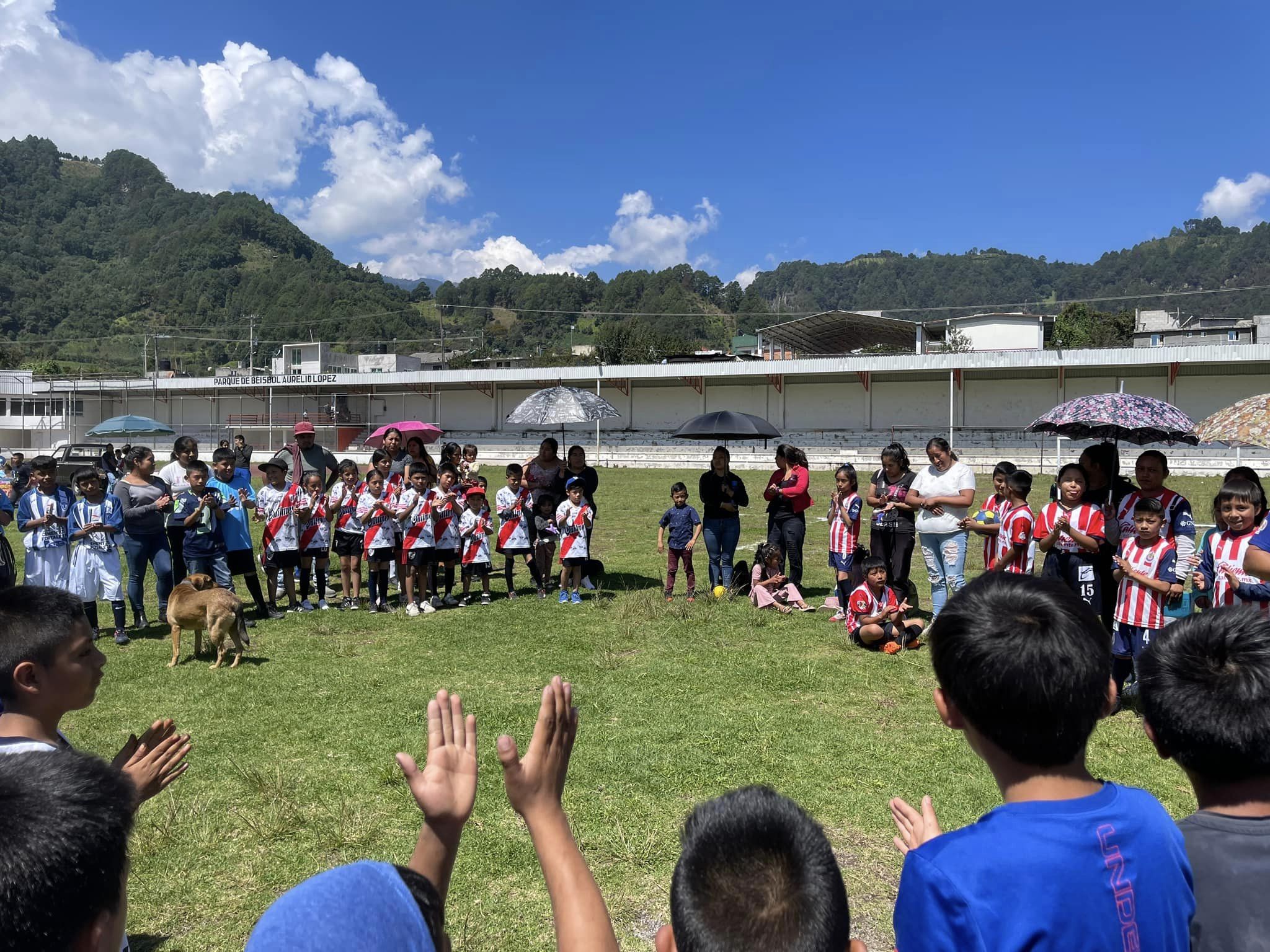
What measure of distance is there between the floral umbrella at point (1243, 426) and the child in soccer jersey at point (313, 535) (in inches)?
320

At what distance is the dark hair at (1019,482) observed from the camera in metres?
7.12

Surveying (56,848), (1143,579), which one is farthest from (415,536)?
(56,848)

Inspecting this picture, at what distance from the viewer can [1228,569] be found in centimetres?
507

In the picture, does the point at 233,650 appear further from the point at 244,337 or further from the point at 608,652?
the point at 244,337

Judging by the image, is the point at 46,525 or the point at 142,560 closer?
the point at 46,525

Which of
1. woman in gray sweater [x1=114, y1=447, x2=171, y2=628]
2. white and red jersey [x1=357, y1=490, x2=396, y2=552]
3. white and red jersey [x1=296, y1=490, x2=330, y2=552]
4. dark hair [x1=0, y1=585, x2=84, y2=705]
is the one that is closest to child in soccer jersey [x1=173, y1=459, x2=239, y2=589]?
woman in gray sweater [x1=114, y1=447, x2=171, y2=628]

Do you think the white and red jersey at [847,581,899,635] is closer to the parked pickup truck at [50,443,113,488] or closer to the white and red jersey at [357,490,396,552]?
the white and red jersey at [357,490,396,552]

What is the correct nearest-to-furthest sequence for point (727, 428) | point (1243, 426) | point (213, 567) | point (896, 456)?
point (1243, 426) < point (896, 456) < point (213, 567) < point (727, 428)

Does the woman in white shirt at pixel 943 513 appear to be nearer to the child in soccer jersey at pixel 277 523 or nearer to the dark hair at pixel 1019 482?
the dark hair at pixel 1019 482

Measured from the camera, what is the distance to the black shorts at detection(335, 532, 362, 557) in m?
9.34

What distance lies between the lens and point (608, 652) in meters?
7.23

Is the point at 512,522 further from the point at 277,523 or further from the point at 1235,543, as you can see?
the point at 1235,543

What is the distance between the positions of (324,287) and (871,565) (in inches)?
4664

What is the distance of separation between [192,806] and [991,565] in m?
6.17
